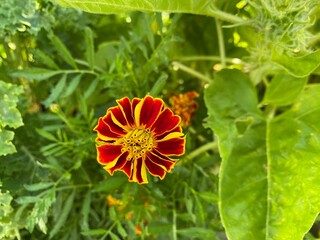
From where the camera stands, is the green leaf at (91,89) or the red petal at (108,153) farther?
the green leaf at (91,89)

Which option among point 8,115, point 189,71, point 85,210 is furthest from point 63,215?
point 189,71

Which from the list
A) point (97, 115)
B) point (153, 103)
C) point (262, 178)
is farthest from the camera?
point (97, 115)

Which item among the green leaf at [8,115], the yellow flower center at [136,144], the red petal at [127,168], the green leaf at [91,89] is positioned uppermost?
the green leaf at [91,89]

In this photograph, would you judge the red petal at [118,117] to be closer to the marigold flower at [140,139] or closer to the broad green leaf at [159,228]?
the marigold flower at [140,139]

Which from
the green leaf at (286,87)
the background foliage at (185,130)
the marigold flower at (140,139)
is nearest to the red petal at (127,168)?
the marigold flower at (140,139)

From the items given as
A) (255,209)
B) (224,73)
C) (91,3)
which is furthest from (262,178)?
(91,3)

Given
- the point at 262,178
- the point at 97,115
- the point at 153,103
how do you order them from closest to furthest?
the point at 153,103 < the point at 262,178 < the point at 97,115

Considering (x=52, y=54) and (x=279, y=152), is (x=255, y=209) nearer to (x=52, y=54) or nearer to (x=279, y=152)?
(x=279, y=152)
